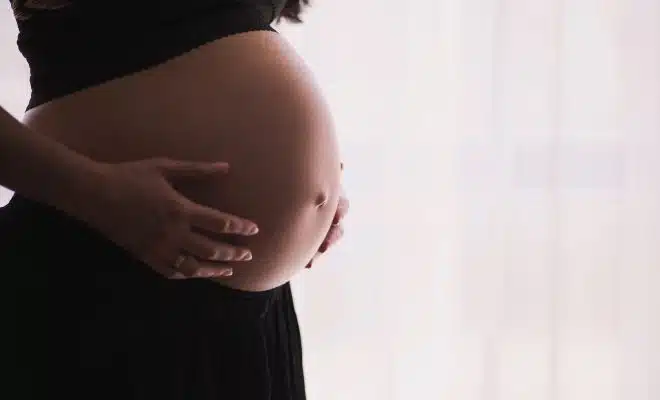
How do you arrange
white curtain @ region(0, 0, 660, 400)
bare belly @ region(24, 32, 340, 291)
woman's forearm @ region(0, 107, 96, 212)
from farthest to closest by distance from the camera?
white curtain @ region(0, 0, 660, 400), bare belly @ region(24, 32, 340, 291), woman's forearm @ region(0, 107, 96, 212)

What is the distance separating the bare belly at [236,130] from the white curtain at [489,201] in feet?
1.68

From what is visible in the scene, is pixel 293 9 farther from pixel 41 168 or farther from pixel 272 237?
pixel 41 168

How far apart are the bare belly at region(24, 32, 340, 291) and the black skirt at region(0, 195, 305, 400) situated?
0.06 m

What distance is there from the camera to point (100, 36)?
0.69 m

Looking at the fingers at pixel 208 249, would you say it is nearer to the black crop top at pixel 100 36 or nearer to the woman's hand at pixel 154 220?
the woman's hand at pixel 154 220

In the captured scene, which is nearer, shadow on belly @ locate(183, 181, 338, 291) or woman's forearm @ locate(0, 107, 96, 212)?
woman's forearm @ locate(0, 107, 96, 212)

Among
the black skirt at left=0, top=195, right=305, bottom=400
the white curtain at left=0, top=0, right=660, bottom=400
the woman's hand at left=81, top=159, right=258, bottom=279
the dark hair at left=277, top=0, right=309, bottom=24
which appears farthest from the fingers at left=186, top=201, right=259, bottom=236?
the white curtain at left=0, top=0, right=660, bottom=400

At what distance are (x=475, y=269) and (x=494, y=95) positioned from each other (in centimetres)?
31

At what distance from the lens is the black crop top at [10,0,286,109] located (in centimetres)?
68

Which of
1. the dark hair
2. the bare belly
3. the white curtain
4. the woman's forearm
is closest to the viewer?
the woman's forearm

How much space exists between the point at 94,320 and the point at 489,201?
2.74ft

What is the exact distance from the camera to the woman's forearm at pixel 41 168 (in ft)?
1.82

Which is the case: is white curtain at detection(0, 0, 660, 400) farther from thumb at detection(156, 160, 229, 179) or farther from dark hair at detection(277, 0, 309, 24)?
thumb at detection(156, 160, 229, 179)

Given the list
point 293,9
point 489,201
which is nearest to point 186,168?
Result: point 293,9
